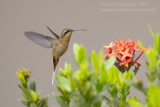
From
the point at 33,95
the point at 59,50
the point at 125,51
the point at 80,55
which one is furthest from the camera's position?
the point at 59,50

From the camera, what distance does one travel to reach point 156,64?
0.41 meters

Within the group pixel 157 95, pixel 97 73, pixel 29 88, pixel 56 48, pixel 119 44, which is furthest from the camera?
pixel 56 48

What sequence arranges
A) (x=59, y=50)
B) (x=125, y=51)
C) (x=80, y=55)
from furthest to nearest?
(x=59, y=50), (x=125, y=51), (x=80, y=55)

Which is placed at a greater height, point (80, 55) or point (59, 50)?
point (80, 55)

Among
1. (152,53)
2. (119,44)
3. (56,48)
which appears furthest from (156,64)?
(56,48)

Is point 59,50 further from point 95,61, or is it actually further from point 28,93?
point 95,61

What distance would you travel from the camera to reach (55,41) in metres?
1.09

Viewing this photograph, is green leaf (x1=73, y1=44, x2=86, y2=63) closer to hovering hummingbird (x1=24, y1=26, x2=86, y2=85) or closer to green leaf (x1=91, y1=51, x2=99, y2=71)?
green leaf (x1=91, y1=51, x2=99, y2=71)

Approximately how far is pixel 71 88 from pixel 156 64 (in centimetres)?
15

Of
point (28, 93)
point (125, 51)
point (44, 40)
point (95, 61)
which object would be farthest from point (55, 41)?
point (95, 61)

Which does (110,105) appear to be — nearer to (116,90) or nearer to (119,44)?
(116,90)

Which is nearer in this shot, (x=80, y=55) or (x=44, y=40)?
(x=80, y=55)

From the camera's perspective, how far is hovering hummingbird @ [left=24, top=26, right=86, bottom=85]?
98cm

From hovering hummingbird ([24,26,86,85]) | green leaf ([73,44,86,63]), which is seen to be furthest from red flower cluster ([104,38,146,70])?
green leaf ([73,44,86,63])
